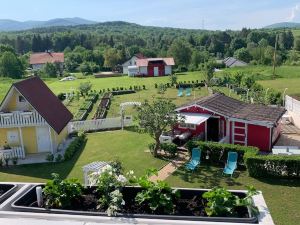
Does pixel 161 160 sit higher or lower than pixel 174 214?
lower

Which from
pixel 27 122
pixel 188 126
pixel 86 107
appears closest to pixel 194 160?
pixel 188 126

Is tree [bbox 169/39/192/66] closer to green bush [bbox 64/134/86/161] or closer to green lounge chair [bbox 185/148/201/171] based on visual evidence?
green bush [bbox 64/134/86/161]

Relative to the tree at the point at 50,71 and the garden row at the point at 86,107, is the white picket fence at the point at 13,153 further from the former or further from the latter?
the tree at the point at 50,71

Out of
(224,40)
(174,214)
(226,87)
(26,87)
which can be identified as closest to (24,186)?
(174,214)

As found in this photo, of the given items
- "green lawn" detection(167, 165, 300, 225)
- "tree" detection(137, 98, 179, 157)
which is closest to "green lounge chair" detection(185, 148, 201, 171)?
"green lawn" detection(167, 165, 300, 225)

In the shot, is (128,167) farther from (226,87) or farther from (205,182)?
(226,87)

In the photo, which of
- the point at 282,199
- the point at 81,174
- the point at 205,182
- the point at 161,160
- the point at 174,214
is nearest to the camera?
the point at 174,214
